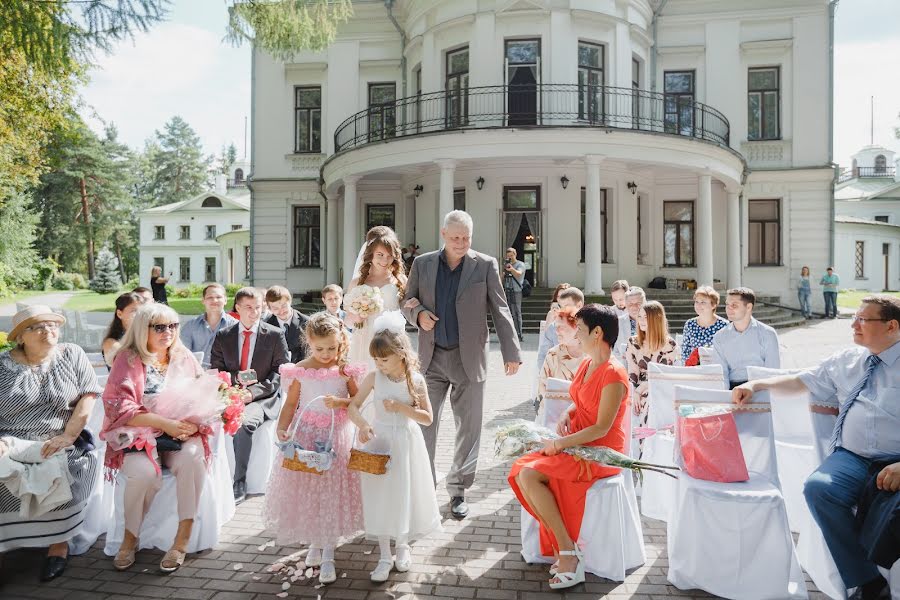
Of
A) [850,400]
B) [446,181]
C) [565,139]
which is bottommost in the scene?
[850,400]

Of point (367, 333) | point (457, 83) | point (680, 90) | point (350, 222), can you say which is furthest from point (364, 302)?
point (680, 90)

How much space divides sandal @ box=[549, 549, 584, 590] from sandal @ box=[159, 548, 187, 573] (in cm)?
218

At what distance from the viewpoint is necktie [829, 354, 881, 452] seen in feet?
11.0

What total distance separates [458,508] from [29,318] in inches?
120

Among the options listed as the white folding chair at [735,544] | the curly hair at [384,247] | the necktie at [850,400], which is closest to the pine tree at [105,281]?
the curly hair at [384,247]

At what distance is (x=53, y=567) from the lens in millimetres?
3539

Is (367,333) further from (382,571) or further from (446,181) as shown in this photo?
(446,181)

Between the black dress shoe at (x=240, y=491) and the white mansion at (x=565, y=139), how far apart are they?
1160 centimetres

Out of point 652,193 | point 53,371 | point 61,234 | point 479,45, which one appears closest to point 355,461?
point 53,371

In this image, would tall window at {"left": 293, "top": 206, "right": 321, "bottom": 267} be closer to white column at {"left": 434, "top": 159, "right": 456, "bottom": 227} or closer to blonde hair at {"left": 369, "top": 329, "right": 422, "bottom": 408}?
white column at {"left": 434, "top": 159, "right": 456, "bottom": 227}

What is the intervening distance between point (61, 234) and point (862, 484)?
6008 centimetres

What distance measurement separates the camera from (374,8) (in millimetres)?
20172

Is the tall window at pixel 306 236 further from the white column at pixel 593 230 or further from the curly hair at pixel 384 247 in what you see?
the curly hair at pixel 384 247

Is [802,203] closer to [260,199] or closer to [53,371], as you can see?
[260,199]
